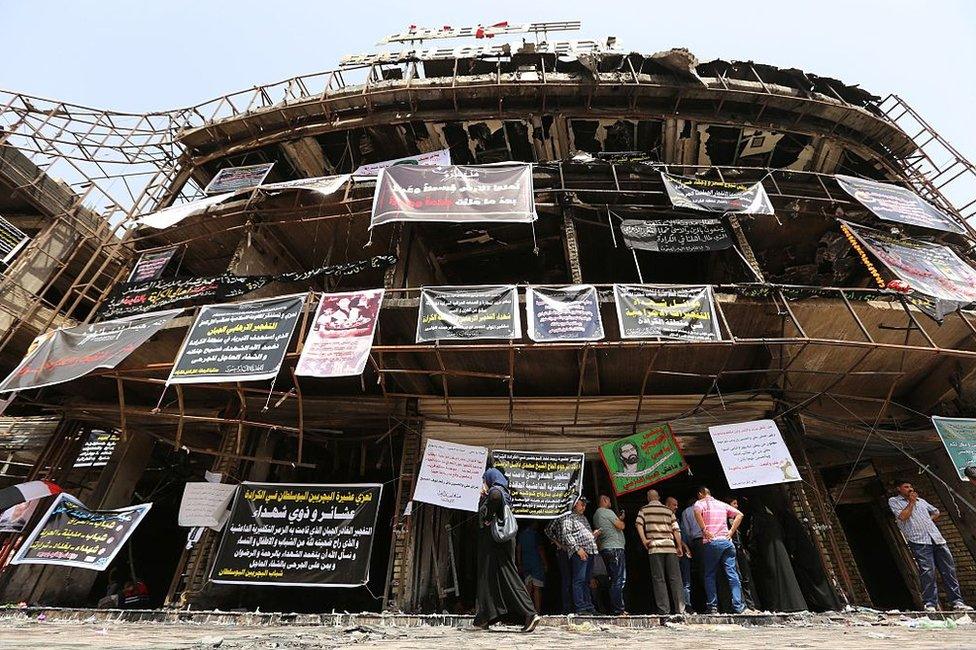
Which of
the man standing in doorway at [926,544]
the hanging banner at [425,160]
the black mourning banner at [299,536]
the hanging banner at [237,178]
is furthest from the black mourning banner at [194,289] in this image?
the man standing in doorway at [926,544]

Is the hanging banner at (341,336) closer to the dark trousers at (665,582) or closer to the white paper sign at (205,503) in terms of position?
the white paper sign at (205,503)

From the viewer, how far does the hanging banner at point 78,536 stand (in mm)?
7156

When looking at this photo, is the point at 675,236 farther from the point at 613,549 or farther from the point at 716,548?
the point at 613,549

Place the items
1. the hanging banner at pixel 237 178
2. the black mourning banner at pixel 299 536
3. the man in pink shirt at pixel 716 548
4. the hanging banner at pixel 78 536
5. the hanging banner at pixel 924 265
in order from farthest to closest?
the hanging banner at pixel 237 178, the hanging banner at pixel 924 265, the hanging banner at pixel 78 536, the black mourning banner at pixel 299 536, the man in pink shirt at pixel 716 548

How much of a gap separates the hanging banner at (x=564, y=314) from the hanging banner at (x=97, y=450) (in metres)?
9.77

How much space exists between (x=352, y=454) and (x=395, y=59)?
462 inches

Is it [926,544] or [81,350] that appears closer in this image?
[926,544]

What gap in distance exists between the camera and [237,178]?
1262 centimetres

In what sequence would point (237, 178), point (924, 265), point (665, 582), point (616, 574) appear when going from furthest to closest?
1. point (237, 178)
2. point (924, 265)
3. point (616, 574)
4. point (665, 582)

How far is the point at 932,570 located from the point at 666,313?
492cm

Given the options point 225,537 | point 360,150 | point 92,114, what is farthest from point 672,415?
point 92,114

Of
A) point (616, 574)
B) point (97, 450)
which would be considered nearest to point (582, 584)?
point (616, 574)

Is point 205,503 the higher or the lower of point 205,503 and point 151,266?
the lower

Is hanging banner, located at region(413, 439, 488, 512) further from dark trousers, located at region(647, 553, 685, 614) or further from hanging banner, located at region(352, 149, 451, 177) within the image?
hanging banner, located at region(352, 149, 451, 177)
